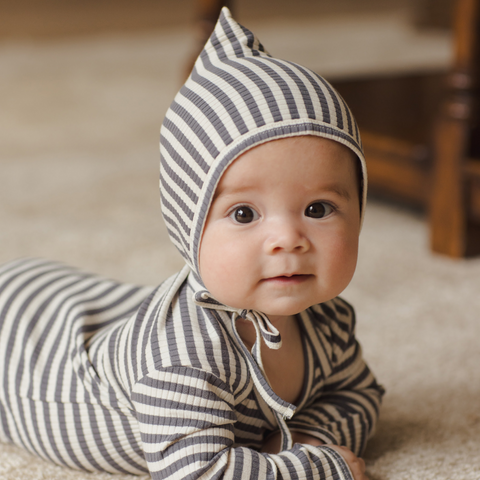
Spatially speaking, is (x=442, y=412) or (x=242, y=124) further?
(x=442, y=412)

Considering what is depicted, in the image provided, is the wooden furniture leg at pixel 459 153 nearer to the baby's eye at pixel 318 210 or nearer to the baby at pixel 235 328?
the baby at pixel 235 328

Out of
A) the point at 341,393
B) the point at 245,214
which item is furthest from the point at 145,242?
the point at 245,214

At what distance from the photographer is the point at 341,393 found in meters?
0.69

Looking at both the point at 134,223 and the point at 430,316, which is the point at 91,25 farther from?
the point at 430,316

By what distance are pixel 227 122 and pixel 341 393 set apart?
1.01 ft

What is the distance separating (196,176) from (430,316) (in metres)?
0.61

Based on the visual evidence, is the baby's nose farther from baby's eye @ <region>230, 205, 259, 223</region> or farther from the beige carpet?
the beige carpet

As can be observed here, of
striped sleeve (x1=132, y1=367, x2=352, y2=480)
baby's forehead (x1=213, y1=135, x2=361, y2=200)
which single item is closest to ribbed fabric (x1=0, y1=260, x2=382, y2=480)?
striped sleeve (x1=132, y1=367, x2=352, y2=480)

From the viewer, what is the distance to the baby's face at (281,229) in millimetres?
516

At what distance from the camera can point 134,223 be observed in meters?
1.46

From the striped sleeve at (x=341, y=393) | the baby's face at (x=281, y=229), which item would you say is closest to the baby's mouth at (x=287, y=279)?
the baby's face at (x=281, y=229)

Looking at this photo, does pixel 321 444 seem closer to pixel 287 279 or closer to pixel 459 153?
pixel 287 279

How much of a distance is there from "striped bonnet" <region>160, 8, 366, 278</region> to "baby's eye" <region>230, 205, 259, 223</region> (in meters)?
0.02

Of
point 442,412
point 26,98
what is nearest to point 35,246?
point 442,412
